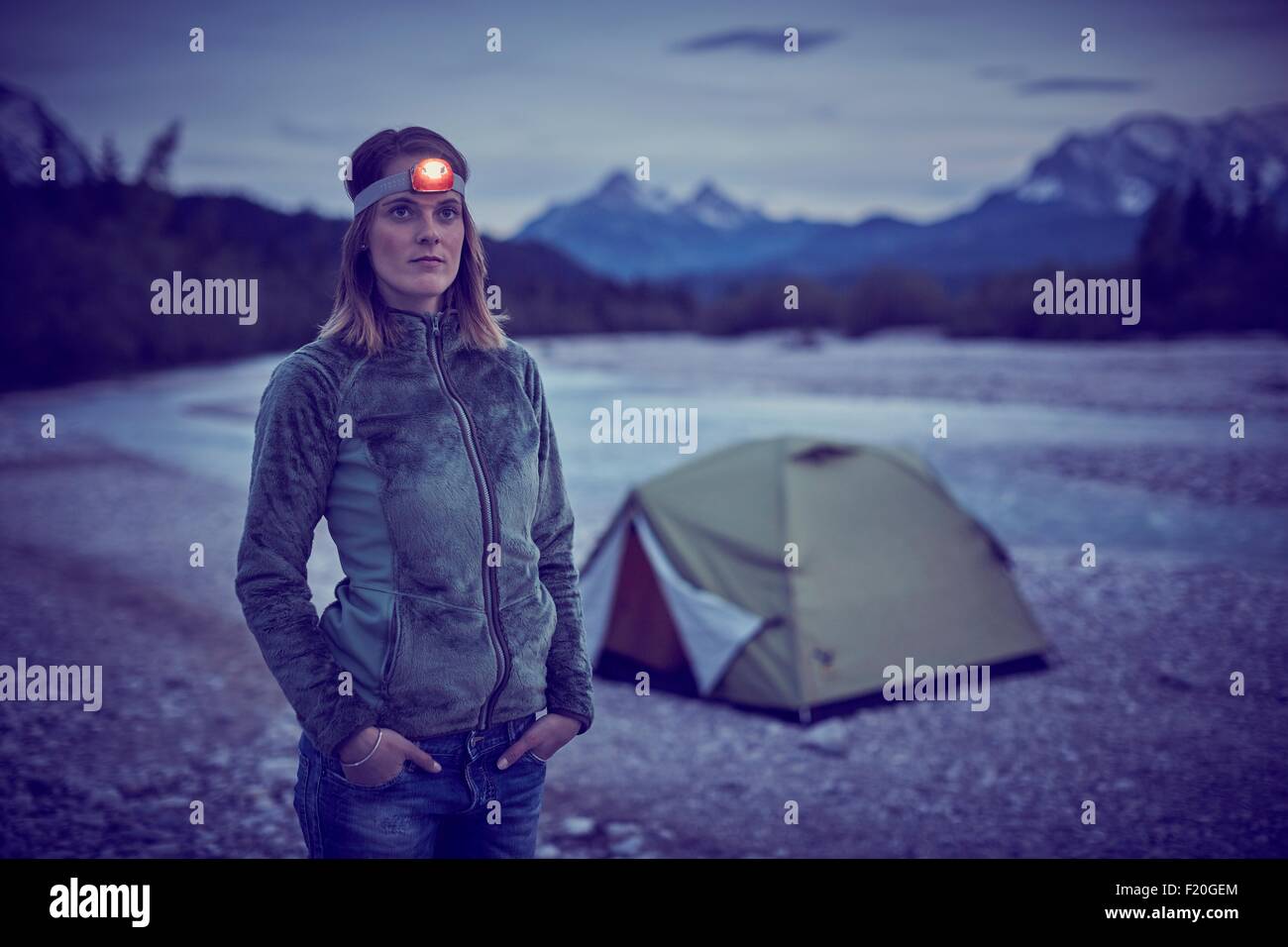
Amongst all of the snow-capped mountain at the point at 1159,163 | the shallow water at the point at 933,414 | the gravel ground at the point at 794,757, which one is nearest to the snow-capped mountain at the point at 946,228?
the snow-capped mountain at the point at 1159,163

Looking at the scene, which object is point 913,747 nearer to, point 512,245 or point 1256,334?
point 1256,334

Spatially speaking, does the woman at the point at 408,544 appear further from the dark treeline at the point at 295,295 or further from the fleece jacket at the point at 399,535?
the dark treeline at the point at 295,295

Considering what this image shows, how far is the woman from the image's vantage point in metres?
1.83

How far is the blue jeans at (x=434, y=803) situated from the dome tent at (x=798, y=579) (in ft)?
11.9

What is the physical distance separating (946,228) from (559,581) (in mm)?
113688

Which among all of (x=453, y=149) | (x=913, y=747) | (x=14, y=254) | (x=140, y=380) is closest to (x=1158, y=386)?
(x=913, y=747)

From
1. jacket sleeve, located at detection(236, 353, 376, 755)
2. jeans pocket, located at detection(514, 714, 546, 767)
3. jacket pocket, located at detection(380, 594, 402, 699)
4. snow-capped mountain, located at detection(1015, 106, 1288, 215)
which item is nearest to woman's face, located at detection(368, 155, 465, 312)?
jacket sleeve, located at detection(236, 353, 376, 755)

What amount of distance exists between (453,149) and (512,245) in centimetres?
8442

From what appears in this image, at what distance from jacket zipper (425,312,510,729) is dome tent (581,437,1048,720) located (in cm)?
375

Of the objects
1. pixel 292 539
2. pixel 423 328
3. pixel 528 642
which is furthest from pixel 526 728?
pixel 423 328

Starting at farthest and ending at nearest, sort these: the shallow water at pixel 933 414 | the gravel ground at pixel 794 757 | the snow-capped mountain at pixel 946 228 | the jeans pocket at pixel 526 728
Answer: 1. the snow-capped mountain at pixel 946 228
2. the shallow water at pixel 933 414
3. the gravel ground at pixel 794 757
4. the jeans pocket at pixel 526 728

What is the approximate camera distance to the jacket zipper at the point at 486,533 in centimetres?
191
